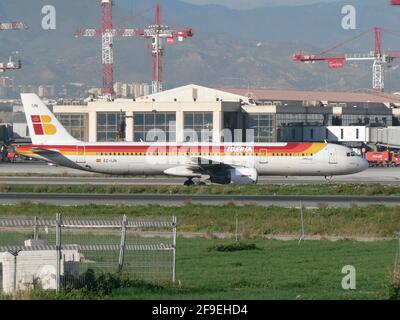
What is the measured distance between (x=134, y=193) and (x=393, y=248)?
111 feet

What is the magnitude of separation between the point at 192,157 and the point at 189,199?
60.1ft

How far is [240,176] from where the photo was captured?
78.8 meters

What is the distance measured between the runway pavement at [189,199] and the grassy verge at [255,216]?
371cm

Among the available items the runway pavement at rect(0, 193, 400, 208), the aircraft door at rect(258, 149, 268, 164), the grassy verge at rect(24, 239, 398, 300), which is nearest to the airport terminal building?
the aircraft door at rect(258, 149, 268, 164)

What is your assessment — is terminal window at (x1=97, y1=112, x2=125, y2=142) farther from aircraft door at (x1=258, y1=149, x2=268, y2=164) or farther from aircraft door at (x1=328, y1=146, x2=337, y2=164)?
aircraft door at (x1=328, y1=146, x2=337, y2=164)

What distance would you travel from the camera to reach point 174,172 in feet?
263

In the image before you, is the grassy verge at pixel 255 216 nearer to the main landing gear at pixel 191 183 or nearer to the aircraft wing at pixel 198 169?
the main landing gear at pixel 191 183

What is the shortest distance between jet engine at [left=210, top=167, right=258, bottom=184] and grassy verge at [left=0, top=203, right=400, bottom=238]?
23.3 metres

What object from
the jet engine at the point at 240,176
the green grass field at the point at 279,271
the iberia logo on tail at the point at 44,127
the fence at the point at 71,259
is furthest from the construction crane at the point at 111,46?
the fence at the point at 71,259

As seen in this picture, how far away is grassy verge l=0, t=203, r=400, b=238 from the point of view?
44188mm

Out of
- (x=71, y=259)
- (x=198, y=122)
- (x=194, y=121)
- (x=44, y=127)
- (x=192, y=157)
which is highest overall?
(x=194, y=121)

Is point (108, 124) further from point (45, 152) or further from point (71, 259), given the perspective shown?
point (71, 259)

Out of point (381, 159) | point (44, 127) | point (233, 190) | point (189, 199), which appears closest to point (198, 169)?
point (233, 190)
